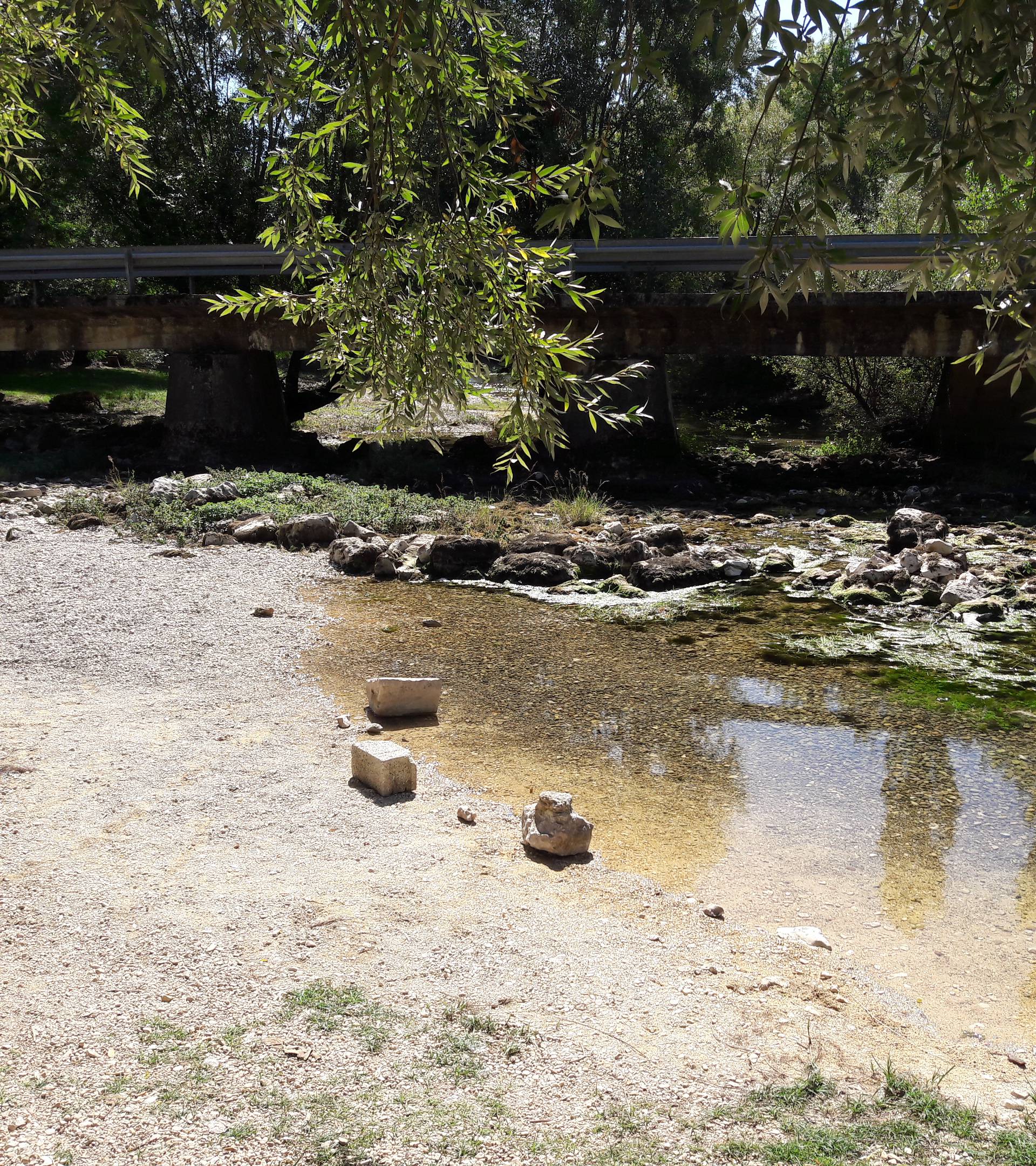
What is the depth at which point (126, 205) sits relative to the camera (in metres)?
22.2

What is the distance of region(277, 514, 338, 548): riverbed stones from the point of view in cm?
1358

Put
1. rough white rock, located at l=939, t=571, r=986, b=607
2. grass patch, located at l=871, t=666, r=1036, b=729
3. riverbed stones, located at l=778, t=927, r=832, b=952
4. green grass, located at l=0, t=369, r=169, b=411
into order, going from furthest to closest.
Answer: green grass, located at l=0, t=369, r=169, b=411
rough white rock, located at l=939, t=571, r=986, b=607
grass patch, located at l=871, t=666, r=1036, b=729
riverbed stones, located at l=778, t=927, r=832, b=952

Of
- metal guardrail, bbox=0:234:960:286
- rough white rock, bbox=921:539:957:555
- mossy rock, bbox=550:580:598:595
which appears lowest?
mossy rock, bbox=550:580:598:595

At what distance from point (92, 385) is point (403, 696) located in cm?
2334

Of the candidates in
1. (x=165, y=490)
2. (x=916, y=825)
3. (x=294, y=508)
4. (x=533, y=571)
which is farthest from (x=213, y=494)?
(x=916, y=825)

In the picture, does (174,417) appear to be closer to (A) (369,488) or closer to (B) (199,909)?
(A) (369,488)

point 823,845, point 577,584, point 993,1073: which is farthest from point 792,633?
point 993,1073

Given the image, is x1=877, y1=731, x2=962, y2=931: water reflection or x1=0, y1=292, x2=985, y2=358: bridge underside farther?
x1=0, y1=292, x2=985, y2=358: bridge underside

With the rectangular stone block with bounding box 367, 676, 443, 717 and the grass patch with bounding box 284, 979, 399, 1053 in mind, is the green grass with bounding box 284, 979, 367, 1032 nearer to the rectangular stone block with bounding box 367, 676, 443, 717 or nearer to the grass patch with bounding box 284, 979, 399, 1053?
the grass patch with bounding box 284, 979, 399, 1053

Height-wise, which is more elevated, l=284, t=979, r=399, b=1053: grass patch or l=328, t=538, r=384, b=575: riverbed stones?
l=328, t=538, r=384, b=575: riverbed stones

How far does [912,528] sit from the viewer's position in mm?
13766

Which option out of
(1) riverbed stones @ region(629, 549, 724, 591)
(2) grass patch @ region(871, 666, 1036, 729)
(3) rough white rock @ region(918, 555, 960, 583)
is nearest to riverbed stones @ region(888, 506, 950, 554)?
(3) rough white rock @ region(918, 555, 960, 583)

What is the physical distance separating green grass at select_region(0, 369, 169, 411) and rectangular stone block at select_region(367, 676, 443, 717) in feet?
62.2

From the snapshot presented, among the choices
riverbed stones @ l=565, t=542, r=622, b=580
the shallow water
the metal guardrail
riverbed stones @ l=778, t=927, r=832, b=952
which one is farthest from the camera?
the metal guardrail
